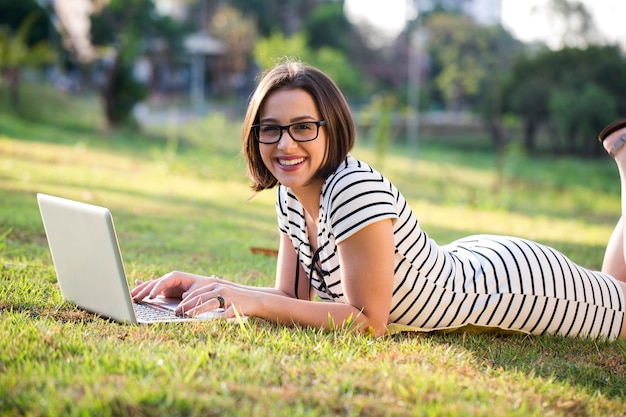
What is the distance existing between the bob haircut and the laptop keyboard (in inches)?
26.1

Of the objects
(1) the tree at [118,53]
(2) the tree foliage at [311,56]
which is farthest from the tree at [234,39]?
(1) the tree at [118,53]

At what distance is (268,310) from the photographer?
9.02 feet

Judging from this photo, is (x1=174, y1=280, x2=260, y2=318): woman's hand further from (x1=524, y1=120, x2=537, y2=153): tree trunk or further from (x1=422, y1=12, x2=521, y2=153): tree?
(x1=524, y1=120, x2=537, y2=153): tree trunk

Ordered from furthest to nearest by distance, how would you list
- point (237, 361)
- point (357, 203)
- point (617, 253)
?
point (617, 253), point (357, 203), point (237, 361)

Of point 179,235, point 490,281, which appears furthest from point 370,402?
point 179,235

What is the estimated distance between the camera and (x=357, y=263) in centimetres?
259

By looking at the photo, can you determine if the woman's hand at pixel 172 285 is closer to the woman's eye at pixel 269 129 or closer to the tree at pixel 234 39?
the woman's eye at pixel 269 129

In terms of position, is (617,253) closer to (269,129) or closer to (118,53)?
(269,129)

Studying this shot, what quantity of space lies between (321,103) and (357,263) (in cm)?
53

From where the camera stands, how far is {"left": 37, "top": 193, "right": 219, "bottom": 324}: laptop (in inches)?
97.1

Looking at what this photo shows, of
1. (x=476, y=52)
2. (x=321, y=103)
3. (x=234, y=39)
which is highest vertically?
(x=234, y=39)

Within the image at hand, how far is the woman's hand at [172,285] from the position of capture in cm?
295

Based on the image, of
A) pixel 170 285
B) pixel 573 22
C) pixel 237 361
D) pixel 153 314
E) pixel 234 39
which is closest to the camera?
pixel 237 361

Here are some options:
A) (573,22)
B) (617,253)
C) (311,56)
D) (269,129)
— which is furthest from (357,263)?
(311,56)
